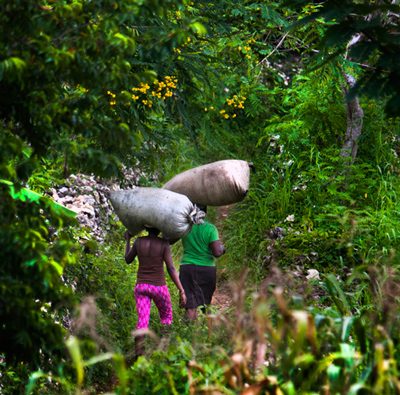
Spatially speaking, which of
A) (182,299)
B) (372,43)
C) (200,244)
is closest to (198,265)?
(200,244)

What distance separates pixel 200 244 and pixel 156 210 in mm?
678

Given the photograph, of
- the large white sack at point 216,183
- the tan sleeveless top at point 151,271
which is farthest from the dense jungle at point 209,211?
the large white sack at point 216,183

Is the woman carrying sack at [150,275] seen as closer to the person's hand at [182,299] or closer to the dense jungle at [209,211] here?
the person's hand at [182,299]

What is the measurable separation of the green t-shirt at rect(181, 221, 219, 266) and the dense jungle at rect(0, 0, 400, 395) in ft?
1.63

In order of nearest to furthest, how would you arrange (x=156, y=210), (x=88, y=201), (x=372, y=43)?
(x=372, y=43), (x=156, y=210), (x=88, y=201)

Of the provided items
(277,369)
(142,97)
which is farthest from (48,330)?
(142,97)

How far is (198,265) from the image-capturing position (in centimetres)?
463

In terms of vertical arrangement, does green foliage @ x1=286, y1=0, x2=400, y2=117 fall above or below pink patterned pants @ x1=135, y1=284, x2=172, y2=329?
above

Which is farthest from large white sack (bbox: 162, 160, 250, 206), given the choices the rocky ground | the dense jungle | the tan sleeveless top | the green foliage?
the green foliage

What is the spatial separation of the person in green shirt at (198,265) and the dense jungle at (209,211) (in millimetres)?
273

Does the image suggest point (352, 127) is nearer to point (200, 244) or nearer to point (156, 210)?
point (200, 244)

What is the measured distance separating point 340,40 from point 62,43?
1.60 meters

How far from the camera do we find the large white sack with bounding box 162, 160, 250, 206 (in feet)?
14.6

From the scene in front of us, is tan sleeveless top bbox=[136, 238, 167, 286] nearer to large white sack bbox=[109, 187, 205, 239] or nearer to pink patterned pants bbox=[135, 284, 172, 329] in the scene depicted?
pink patterned pants bbox=[135, 284, 172, 329]
